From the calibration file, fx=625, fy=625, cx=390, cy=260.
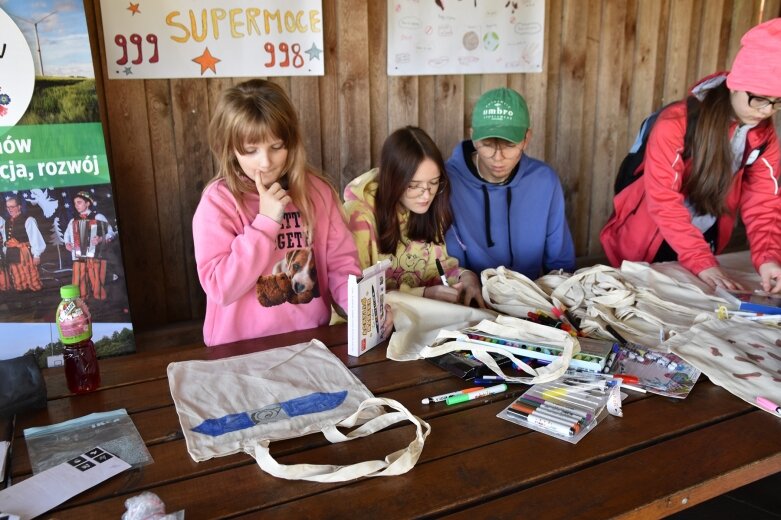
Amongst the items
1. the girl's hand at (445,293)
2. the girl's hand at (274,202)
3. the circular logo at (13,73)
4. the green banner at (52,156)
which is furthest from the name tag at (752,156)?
the circular logo at (13,73)

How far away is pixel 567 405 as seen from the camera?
1272 mm

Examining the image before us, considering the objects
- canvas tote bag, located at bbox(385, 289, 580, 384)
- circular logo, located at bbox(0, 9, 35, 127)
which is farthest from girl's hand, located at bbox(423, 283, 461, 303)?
circular logo, located at bbox(0, 9, 35, 127)

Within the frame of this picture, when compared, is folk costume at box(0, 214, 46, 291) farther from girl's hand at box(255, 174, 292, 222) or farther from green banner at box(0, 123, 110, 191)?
girl's hand at box(255, 174, 292, 222)

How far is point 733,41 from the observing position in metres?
3.88

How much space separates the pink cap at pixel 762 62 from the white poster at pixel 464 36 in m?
1.39

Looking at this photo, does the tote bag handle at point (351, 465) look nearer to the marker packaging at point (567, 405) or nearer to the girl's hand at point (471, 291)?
the marker packaging at point (567, 405)

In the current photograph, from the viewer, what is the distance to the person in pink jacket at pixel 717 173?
1987 millimetres

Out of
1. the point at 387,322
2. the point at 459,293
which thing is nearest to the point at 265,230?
the point at 387,322

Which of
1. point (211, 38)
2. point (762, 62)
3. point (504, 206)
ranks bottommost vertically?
point (504, 206)

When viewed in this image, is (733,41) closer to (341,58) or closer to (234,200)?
(341,58)

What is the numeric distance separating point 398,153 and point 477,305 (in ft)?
1.83

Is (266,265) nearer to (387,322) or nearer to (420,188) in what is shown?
(387,322)

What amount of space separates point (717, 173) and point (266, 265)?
157 centimetres

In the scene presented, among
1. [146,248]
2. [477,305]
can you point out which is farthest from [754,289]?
[146,248]
